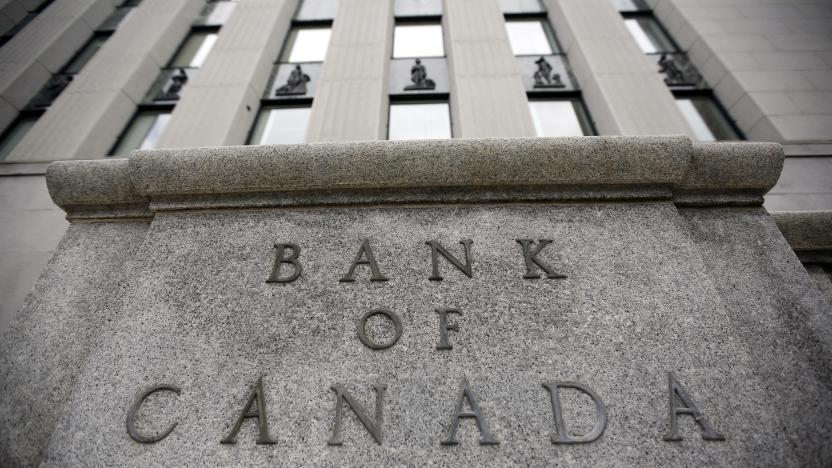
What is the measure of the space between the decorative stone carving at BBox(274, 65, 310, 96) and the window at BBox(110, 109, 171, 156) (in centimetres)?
258

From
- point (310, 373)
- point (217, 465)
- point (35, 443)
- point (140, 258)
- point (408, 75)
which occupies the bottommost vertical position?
point (217, 465)

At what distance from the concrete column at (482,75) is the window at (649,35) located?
4.00 meters

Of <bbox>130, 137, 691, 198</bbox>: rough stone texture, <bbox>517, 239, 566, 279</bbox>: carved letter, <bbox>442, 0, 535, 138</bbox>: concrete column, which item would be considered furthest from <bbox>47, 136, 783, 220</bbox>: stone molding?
<bbox>442, 0, 535, 138</bbox>: concrete column

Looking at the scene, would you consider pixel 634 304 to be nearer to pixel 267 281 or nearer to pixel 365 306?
pixel 365 306

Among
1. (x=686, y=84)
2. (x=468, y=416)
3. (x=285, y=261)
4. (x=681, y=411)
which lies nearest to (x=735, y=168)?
(x=681, y=411)

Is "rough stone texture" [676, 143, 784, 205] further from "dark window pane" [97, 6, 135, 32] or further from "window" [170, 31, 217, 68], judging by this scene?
"dark window pane" [97, 6, 135, 32]

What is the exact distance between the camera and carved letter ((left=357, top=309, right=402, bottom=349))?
2.70 metres

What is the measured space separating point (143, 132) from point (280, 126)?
3041mm

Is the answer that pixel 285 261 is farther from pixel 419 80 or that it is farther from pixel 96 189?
pixel 419 80

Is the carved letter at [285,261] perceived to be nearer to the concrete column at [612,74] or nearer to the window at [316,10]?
the concrete column at [612,74]

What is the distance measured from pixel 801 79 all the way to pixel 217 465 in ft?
39.6

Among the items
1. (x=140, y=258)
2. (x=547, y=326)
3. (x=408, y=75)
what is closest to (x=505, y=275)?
(x=547, y=326)

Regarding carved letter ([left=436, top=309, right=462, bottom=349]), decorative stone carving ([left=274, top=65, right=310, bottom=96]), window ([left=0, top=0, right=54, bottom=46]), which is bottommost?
carved letter ([left=436, top=309, right=462, bottom=349])

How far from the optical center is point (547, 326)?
2754 mm
